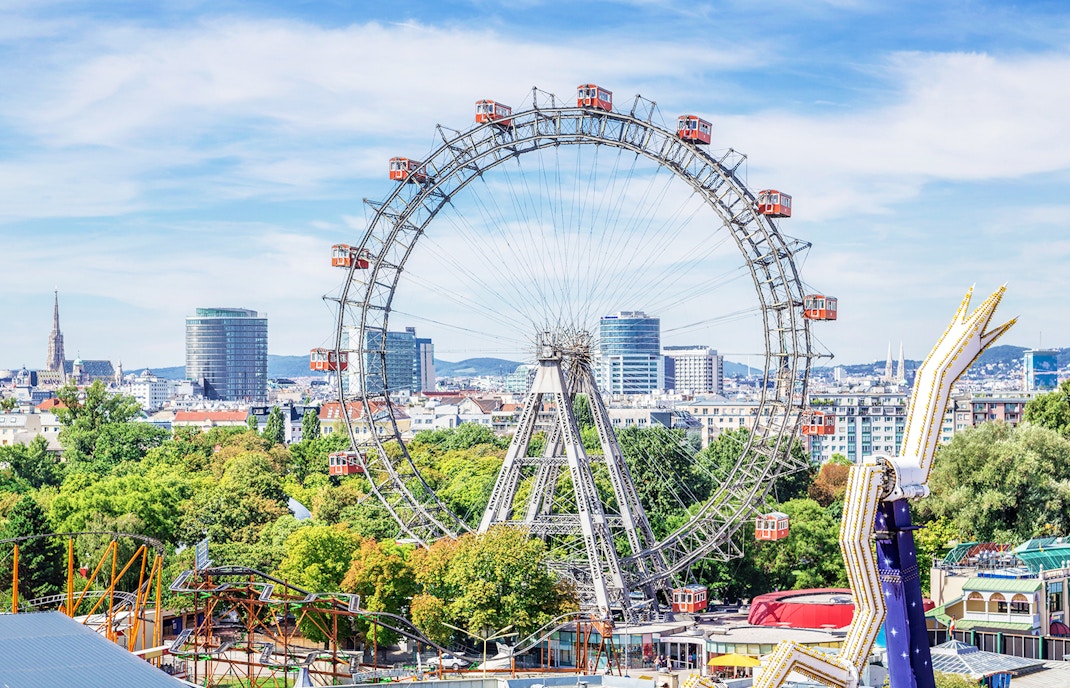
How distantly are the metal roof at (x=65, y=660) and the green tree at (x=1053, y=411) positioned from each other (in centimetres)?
7185

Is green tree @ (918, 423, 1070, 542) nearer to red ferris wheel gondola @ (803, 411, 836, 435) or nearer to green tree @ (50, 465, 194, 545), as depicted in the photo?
red ferris wheel gondola @ (803, 411, 836, 435)

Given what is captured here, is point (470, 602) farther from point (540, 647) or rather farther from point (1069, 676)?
point (1069, 676)

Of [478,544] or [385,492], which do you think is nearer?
[478,544]

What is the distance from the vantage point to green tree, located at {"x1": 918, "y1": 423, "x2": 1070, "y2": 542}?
3002 inches

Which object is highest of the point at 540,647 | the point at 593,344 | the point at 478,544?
the point at 593,344

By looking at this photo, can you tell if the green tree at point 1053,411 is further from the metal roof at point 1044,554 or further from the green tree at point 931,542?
the metal roof at point 1044,554

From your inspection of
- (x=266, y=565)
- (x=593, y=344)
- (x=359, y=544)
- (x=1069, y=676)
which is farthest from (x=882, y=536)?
(x=266, y=565)

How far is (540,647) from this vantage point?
61594 millimetres

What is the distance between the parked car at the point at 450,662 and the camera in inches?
2287

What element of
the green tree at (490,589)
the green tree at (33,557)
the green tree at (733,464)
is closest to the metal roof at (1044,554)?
the green tree at (490,589)

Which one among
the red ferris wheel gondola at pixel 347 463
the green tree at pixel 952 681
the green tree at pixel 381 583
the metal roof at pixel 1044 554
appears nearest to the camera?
the green tree at pixel 952 681

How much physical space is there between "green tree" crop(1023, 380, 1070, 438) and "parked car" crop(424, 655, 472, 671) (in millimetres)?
52556

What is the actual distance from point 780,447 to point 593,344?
9.87m

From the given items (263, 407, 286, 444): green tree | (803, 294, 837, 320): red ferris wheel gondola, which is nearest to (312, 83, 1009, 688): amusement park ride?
(803, 294, 837, 320): red ferris wheel gondola
